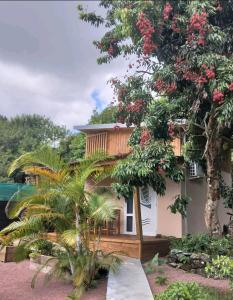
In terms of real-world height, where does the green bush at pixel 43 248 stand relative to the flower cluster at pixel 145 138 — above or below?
below

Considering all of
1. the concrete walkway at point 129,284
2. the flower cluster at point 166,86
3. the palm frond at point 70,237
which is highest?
the flower cluster at point 166,86

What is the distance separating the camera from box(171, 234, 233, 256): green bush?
907 centimetres

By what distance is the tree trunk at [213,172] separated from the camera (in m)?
10.1

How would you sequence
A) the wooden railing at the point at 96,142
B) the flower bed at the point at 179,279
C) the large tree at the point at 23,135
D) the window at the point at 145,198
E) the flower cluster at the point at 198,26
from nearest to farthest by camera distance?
the flower bed at the point at 179,279 → the flower cluster at the point at 198,26 → the window at the point at 145,198 → the wooden railing at the point at 96,142 → the large tree at the point at 23,135

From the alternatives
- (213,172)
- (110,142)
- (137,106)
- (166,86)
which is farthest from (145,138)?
(110,142)

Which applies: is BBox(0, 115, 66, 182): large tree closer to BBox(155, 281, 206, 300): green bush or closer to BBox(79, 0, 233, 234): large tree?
BBox(79, 0, 233, 234): large tree

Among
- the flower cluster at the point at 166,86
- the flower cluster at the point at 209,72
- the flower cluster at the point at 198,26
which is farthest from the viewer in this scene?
the flower cluster at the point at 166,86

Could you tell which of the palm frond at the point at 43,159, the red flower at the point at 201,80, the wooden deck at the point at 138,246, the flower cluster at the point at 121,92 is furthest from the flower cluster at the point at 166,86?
the wooden deck at the point at 138,246

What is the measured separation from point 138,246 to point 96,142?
836 cm

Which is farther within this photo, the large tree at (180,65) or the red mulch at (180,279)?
the large tree at (180,65)

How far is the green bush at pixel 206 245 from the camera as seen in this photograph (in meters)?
9.07

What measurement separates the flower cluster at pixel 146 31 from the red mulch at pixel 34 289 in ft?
18.7

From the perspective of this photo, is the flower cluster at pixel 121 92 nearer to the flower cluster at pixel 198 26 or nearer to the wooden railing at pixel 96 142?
the flower cluster at pixel 198 26

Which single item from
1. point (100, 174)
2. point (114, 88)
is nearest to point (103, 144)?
point (114, 88)
